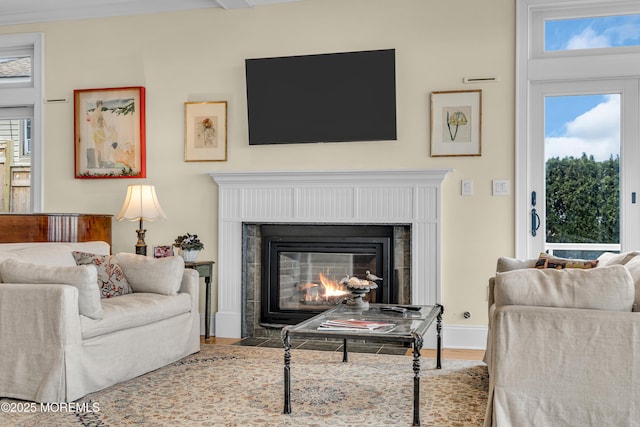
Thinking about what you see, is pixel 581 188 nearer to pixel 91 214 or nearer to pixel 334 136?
pixel 334 136

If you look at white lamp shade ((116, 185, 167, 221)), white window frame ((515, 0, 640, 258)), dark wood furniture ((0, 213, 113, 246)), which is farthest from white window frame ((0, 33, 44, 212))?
white window frame ((515, 0, 640, 258))

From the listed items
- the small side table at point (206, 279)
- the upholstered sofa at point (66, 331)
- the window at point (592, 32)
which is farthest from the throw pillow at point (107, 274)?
the window at point (592, 32)

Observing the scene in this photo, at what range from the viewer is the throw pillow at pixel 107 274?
4215 millimetres

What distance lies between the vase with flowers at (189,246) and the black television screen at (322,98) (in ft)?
3.06

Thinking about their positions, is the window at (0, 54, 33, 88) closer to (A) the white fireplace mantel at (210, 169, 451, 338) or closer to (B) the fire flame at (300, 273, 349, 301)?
(A) the white fireplace mantel at (210, 169, 451, 338)

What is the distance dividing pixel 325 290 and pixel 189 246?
1.17 meters

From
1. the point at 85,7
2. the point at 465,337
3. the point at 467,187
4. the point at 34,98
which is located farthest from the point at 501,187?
the point at 34,98

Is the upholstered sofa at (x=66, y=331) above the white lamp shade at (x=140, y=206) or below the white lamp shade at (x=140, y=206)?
below

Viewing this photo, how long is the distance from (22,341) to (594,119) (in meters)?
4.13

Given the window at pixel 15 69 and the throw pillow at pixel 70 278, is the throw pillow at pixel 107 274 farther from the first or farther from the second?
the window at pixel 15 69

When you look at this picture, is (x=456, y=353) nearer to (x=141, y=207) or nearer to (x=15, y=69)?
(x=141, y=207)

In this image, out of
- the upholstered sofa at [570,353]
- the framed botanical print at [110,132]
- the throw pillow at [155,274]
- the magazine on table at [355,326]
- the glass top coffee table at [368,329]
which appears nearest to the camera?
the upholstered sofa at [570,353]

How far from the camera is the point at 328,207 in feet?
17.3

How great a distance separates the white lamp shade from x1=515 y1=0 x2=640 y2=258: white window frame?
9.36ft
